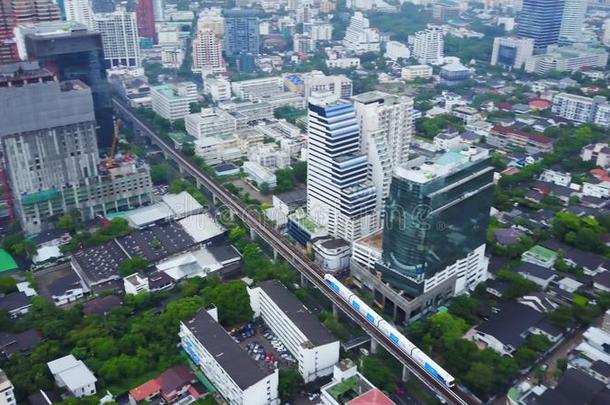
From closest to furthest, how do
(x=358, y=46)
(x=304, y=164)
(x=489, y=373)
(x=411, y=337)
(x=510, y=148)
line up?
1. (x=489, y=373)
2. (x=411, y=337)
3. (x=304, y=164)
4. (x=510, y=148)
5. (x=358, y=46)

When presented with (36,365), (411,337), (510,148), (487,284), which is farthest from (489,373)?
(510,148)

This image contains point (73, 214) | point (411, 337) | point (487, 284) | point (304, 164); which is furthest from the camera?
point (304, 164)

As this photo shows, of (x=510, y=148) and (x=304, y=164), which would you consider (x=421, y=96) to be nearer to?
(x=510, y=148)

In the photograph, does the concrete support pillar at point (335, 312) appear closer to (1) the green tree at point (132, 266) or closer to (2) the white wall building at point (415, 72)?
(1) the green tree at point (132, 266)

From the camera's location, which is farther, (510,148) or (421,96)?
(421,96)

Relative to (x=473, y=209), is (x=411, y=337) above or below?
below

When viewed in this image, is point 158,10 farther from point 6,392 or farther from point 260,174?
point 6,392
